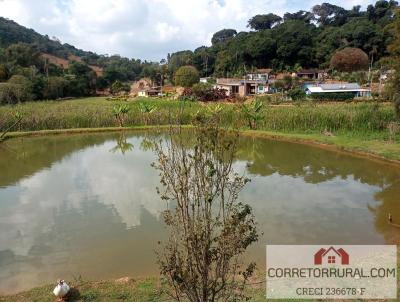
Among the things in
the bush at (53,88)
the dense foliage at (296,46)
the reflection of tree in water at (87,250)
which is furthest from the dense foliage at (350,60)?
the reflection of tree in water at (87,250)

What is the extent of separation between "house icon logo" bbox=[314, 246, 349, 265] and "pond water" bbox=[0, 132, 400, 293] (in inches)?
28.0

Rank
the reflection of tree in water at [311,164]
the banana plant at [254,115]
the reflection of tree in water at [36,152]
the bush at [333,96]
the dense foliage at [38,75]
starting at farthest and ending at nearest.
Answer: the dense foliage at [38,75] < the bush at [333,96] < the banana plant at [254,115] < the reflection of tree in water at [36,152] < the reflection of tree in water at [311,164]

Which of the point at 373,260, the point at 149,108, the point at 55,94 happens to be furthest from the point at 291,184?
the point at 55,94

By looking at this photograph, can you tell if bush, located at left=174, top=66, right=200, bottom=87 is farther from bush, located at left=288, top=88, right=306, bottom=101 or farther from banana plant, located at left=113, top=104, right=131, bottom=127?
banana plant, located at left=113, top=104, right=131, bottom=127

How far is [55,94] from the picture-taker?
4416 centimetres

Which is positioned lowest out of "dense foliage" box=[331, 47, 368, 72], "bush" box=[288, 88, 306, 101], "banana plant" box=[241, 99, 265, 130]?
"banana plant" box=[241, 99, 265, 130]

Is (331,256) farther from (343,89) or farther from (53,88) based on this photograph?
(53,88)

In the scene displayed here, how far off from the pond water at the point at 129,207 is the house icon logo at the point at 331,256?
0.71 metres

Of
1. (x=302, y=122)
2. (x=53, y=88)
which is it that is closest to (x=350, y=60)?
(x=302, y=122)

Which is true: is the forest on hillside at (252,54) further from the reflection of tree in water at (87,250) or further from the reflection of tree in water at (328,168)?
the reflection of tree in water at (87,250)

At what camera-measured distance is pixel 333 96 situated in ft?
118

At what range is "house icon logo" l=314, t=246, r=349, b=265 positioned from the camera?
255 inches

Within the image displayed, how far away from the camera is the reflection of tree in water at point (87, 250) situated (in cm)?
675

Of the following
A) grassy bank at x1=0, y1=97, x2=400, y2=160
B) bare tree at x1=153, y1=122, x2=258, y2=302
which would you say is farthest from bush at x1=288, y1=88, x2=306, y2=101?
bare tree at x1=153, y1=122, x2=258, y2=302
